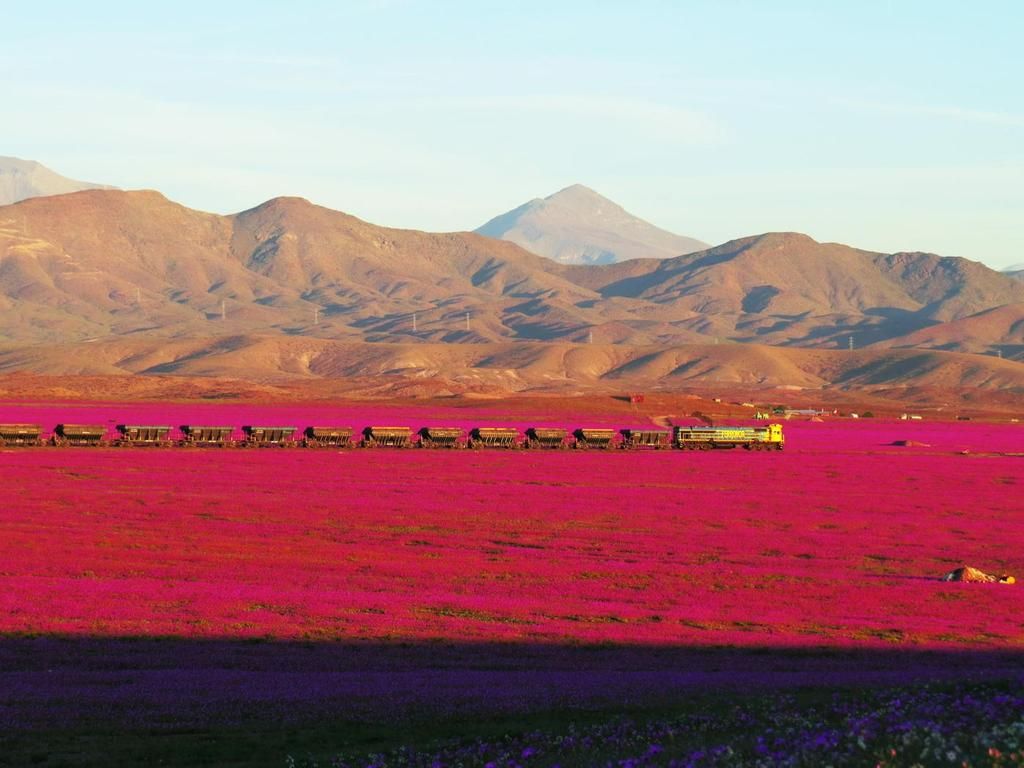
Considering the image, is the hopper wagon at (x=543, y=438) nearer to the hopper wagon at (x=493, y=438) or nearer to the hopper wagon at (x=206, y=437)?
the hopper wagon at (x=493, y=438)

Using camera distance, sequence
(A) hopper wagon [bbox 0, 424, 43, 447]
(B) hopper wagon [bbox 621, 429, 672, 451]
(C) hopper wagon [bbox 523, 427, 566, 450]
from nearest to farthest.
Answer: (A) hopper wagon [bbox 0, 424, 43, 447] < (C) hopper wagon [bbox 523, 427, 566, 450] < (B) hopper wagon [bbox 621, 429, 672, 451]

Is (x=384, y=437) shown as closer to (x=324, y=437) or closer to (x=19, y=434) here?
(x=324, y=437)

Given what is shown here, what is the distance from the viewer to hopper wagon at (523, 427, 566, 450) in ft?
302

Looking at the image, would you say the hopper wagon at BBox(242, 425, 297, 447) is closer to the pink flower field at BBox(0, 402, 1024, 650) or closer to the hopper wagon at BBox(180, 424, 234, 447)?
the hopper wagon at BBox(180, 424, 234, 447)

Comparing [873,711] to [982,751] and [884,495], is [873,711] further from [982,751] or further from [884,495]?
[884,495]

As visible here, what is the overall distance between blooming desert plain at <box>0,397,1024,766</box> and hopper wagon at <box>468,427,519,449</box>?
20.2m

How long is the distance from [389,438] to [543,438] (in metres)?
11.2

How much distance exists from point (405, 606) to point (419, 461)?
48.2 m

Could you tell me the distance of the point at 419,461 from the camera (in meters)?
77.5

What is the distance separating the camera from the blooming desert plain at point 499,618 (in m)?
15.4

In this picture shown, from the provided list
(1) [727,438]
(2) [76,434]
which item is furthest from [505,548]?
(1) [727,438]

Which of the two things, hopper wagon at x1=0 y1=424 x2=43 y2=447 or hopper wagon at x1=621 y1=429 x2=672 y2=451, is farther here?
hopper wagon at x1=621 y1=429 x2=672 y2=451

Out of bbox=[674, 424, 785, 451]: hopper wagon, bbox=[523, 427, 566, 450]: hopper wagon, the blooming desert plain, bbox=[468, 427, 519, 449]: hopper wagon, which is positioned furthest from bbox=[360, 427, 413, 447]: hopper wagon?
bbox=[674, 424, 785, 451]: hopper wagon

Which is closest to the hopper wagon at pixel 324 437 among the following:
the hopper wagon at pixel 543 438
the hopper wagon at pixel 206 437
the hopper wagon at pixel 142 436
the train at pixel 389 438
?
the train at pixel 389 438
